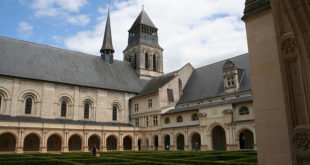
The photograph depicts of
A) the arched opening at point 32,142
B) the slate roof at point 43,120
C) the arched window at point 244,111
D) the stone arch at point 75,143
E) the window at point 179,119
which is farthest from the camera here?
the stone arch at point 75,143

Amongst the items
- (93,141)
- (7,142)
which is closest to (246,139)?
(93,141)

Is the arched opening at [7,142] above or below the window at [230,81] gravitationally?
below

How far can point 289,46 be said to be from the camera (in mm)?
4684

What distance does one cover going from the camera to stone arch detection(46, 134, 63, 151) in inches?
1385

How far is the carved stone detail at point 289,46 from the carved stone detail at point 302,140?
1.40 metres

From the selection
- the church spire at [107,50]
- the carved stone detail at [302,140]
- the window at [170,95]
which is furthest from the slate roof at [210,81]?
the carved stone detail at [302,140]

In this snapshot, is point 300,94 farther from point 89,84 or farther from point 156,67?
point 156,67

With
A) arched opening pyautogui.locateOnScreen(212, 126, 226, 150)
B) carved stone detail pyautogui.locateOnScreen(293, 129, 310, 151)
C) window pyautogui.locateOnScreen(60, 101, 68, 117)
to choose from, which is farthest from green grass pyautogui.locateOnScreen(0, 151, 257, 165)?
window pyautogui.locateOnScreen(60, 101, 68, 117)

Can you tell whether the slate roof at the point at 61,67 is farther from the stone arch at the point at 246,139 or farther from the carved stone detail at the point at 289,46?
the carved stone detail at the point at 289,46

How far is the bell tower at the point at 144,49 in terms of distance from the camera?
51.7 m

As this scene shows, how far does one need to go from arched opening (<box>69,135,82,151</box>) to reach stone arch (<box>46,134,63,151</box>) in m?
1.78

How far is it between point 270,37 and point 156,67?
4745 centimetres

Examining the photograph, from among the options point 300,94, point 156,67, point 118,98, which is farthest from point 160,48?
point 300,94

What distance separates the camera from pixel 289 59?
466cm
